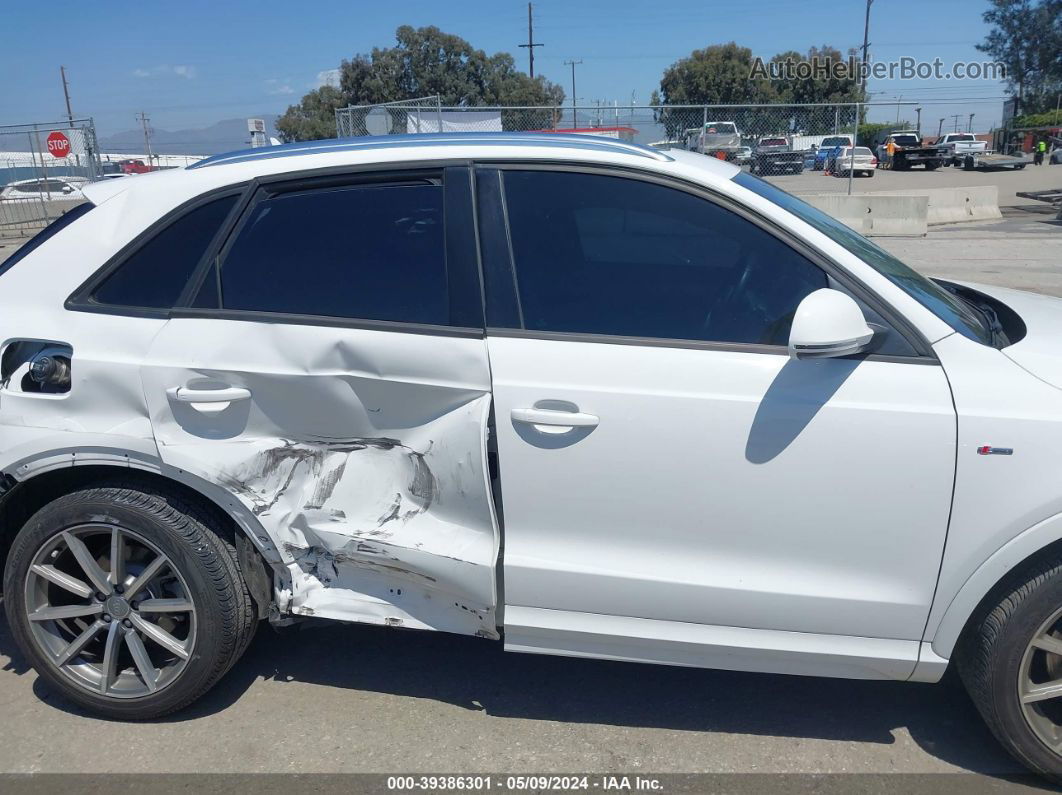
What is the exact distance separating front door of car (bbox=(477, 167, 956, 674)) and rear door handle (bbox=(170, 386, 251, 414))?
0.84 metres

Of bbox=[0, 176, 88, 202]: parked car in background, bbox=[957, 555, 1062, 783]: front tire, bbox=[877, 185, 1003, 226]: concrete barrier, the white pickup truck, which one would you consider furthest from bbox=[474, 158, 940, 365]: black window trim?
the white pickup truck

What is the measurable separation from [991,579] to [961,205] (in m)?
19.0

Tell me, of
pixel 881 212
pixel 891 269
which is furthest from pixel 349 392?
pixel 881 212

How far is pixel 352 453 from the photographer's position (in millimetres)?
2846

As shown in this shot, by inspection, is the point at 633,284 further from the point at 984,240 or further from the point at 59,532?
the point at 984,240

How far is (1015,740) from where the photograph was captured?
2.63 metres

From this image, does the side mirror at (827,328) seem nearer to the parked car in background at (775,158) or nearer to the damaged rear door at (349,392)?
the damaged rear door at (349,392)

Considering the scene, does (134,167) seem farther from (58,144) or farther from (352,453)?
(352,453)

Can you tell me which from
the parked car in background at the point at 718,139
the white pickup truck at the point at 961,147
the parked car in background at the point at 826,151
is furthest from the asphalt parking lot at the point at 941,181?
the parked car in background at the point at 718,139

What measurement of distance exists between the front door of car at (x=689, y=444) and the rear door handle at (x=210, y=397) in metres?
0.84

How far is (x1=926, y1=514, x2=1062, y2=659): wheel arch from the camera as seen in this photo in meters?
2.42

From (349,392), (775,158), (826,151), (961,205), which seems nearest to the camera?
(349,392)

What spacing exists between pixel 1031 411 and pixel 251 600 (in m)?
2.52

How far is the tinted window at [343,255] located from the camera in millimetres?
2820
